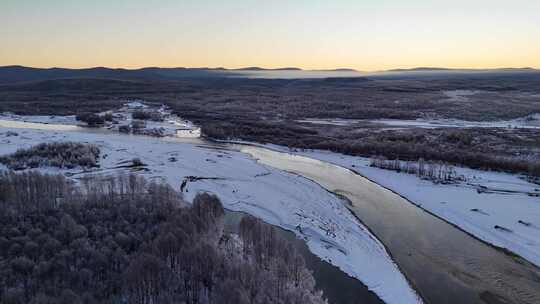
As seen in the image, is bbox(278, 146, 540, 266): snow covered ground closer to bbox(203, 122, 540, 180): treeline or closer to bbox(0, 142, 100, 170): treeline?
bbox(203, 122, 540, 180): treeline

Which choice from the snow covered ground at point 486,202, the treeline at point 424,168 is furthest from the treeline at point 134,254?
the treeline at point 424,168

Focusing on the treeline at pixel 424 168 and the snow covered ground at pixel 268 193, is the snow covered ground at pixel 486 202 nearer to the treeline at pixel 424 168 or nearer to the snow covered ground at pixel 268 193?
the treeline at pixel 424 168

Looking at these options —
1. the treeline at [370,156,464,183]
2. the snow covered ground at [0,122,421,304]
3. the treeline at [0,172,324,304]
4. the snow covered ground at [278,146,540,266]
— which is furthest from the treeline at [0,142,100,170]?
the treeline at [370,156,464,183]

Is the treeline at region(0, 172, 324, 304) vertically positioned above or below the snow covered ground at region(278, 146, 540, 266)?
above

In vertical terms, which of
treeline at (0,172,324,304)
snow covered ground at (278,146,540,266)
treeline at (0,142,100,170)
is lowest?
snow covered ground at (278,146,540,266)

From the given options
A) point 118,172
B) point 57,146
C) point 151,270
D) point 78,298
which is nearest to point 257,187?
point 118,172

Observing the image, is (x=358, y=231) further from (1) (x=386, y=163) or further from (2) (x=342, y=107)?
(2) (x=342, y=107)
